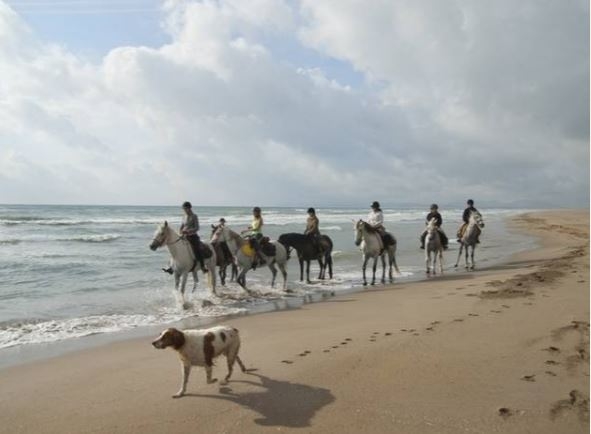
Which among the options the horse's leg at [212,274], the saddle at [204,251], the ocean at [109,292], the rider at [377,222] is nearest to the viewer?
the ocean at [109,292]

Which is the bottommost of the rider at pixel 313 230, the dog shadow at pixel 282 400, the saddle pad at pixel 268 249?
the dog shadow at pixel 282 400

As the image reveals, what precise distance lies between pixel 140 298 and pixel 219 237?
2.99 m

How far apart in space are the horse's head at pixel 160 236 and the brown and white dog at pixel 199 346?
720 centimetres

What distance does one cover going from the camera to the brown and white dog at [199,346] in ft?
18.6

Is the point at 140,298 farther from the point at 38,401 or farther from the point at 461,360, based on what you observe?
the point at 461,360

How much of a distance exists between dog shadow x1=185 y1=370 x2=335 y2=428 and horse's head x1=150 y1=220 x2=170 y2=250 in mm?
7457

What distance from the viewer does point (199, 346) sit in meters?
5.85

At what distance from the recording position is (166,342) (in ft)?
18.5

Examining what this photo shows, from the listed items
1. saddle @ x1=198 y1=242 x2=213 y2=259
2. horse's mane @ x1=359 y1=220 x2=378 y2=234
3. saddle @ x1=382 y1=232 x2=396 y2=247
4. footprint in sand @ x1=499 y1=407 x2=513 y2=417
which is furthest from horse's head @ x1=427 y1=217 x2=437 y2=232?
footprint in sand @ x1=499 y1=407 x2=513 y2=417

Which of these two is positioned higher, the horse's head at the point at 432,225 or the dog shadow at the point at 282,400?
the horse's head at the point at 432,225

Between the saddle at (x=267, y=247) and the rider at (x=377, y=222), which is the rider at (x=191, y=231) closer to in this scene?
the saddle at (x=267, y=247)

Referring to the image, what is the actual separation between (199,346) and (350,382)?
1.83 m

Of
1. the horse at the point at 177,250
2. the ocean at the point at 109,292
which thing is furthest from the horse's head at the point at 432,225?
the horse at the point at 177,250

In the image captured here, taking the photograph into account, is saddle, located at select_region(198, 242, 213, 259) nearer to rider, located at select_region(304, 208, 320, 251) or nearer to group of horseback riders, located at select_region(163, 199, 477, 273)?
group of horseback riders, located at select_region(163, 199, 477, 273)
